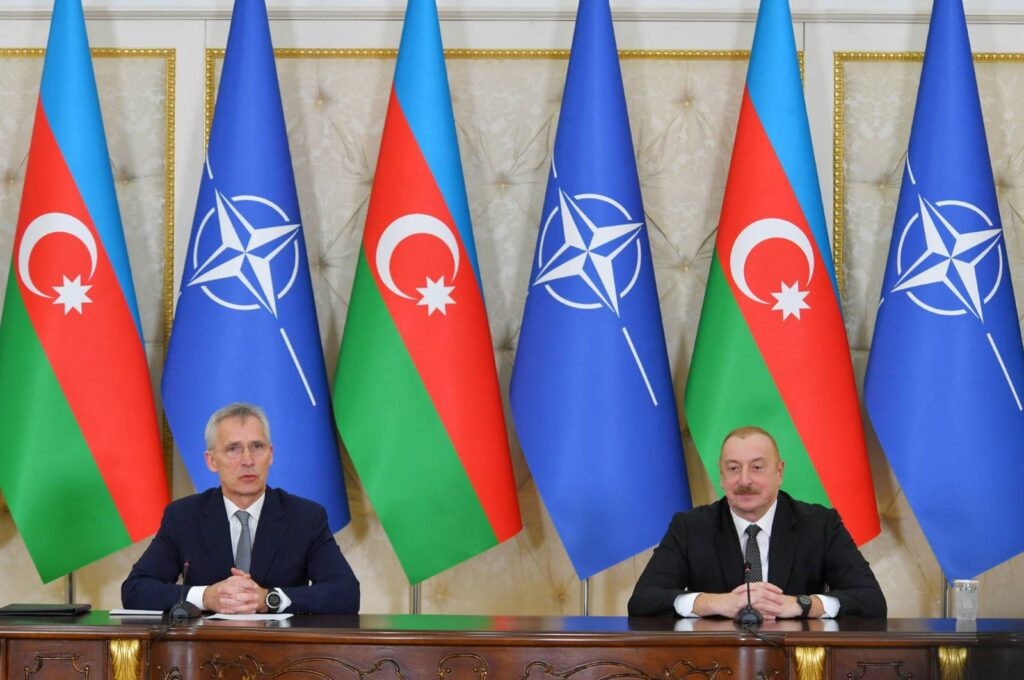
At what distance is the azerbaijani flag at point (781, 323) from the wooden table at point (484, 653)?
1.39 meters

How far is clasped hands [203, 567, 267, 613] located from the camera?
327 cm

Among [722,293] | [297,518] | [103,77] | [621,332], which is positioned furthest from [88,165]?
[722,293]

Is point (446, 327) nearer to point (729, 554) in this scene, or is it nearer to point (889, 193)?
point (729, 554)

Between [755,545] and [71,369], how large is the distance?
86.9 inches

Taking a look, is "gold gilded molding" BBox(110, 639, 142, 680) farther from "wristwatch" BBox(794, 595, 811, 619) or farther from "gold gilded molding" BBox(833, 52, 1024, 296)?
"gold gilded molding" BBox(833, 52, 1024, 296)

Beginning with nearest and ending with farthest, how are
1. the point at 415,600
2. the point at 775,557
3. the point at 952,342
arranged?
the point at 775,557 → the point at 952,342 → the point at 415,600

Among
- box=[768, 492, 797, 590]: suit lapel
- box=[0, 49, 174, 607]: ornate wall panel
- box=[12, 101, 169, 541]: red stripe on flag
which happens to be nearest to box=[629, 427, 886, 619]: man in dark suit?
Answer: box=[768, 492, 797, 590]: suit lapel

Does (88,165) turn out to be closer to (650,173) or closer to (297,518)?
(297,518)

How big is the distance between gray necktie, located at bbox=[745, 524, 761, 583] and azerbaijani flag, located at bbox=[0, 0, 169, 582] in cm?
93

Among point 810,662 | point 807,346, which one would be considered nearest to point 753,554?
point 810,662

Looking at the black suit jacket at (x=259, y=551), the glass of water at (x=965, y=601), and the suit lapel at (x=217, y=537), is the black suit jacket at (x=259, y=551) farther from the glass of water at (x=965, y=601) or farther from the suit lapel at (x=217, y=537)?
the glass of water at (x=965, y=601)

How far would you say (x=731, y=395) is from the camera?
4344 mm

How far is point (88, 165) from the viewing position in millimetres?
4445

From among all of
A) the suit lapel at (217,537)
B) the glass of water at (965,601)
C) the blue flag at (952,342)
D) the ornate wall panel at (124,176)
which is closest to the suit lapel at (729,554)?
the glass of water at (965,601)
